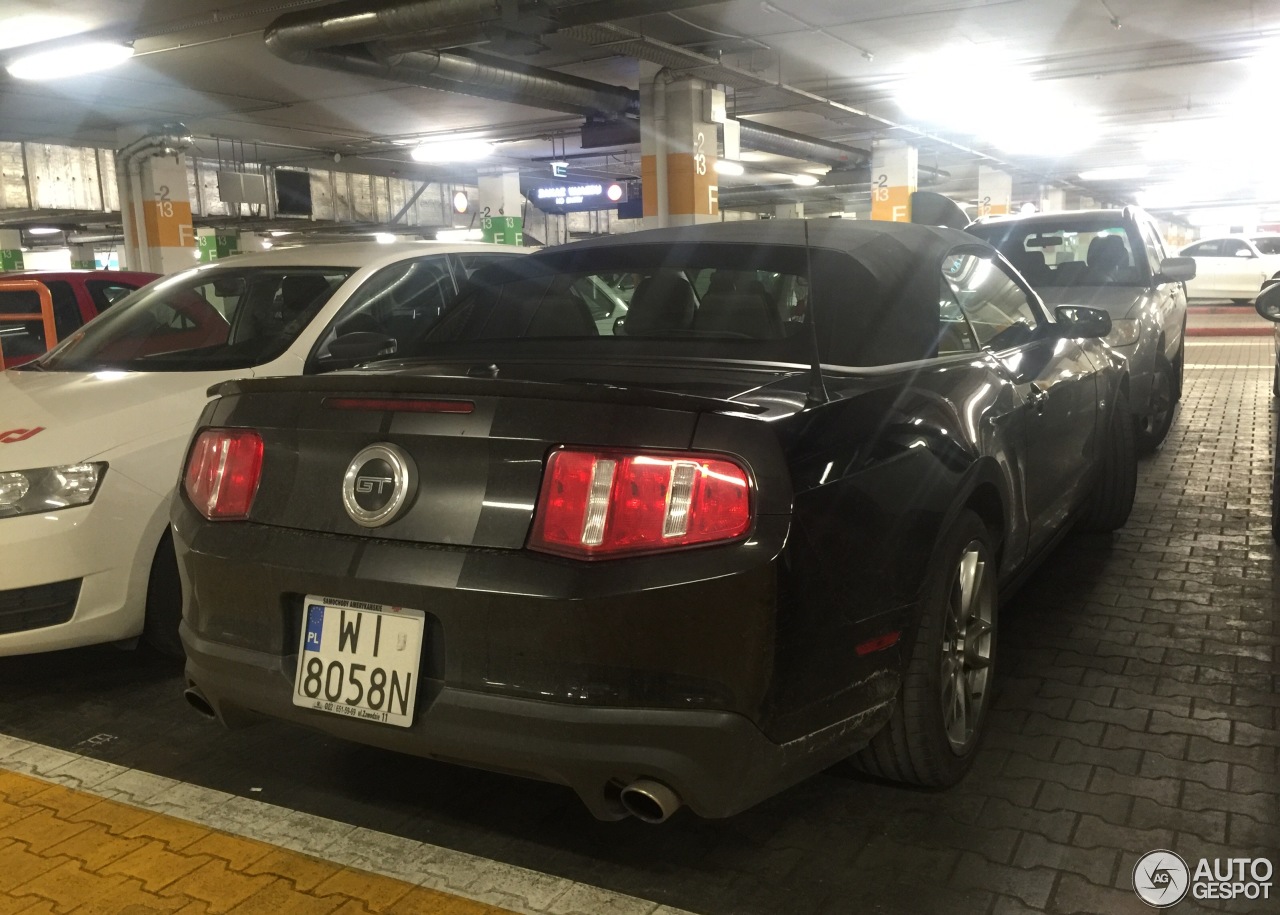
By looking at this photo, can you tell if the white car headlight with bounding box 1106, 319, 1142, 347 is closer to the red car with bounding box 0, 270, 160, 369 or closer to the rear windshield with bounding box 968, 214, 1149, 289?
the rear windshield with bounding box 968, 214, 1149, 289

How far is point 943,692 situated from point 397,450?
1489 millimetres

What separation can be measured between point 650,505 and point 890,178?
2171 cm

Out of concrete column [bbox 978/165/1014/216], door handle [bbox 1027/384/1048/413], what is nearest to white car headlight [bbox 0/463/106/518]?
door handle [bbox 1027/384/1048/413]

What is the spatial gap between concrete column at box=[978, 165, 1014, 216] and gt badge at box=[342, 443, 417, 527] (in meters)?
29.0

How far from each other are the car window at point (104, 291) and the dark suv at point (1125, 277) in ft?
20.7

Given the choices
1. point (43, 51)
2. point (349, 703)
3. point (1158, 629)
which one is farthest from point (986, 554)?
point (43, 51)

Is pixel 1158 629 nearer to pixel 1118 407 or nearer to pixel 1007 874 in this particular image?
pixel 1118 407

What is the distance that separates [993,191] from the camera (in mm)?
29344

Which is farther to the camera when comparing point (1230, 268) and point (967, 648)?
point (1230, 268)

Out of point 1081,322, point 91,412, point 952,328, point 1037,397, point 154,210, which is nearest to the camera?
point 952,328

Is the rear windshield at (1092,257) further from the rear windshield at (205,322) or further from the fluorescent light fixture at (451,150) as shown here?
the fluorescent light fixture at (451,150)

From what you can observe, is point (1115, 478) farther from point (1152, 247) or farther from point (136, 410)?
point (136, 410)

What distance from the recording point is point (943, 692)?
2.77m

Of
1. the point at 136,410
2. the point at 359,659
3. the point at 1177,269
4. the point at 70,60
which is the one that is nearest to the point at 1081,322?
the point at 359,659
